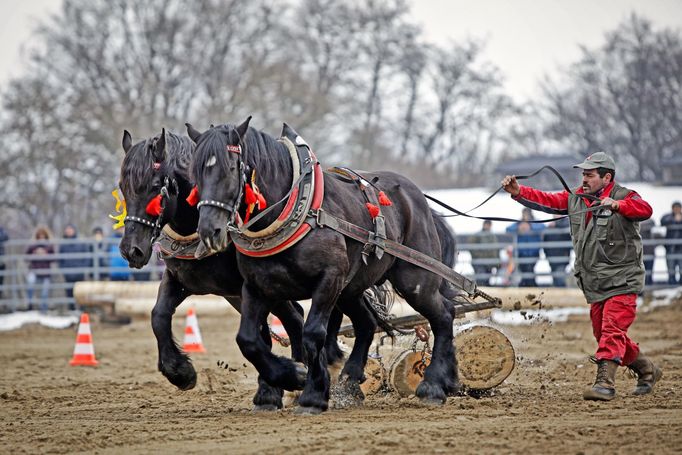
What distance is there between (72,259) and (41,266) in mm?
624

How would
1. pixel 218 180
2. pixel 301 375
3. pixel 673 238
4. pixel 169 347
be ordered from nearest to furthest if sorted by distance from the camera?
pixel 218 180, pixel 301 375, pixel 169 347, pixel 673 238

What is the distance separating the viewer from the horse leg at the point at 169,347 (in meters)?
7.40

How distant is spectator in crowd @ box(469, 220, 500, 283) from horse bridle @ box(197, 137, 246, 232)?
11446 millimetres

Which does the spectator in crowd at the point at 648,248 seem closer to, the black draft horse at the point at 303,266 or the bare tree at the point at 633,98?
the black draft horse at the point at 303,266

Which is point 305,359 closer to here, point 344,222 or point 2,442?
point 344,222

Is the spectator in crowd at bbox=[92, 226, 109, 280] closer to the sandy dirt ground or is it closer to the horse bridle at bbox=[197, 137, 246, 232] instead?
the sandy dirt ground

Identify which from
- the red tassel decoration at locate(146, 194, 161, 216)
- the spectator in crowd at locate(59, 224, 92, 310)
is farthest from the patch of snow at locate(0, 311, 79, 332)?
the red tassel decoration at locate(146, 194, 161, 216)

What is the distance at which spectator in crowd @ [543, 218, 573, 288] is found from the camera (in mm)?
17406

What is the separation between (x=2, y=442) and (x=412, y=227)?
11.9 feet

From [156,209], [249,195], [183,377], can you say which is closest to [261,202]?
[249,195]

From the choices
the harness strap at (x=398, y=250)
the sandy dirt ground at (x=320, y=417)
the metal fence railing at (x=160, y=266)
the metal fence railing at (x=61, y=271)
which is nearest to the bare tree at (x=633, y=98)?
the metal fence railing at (x=160, y=266)

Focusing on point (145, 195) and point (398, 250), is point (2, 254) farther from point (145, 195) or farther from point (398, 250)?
point (398, 250)

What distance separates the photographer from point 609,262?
7316mm

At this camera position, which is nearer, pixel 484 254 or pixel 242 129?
pixel 242 129
